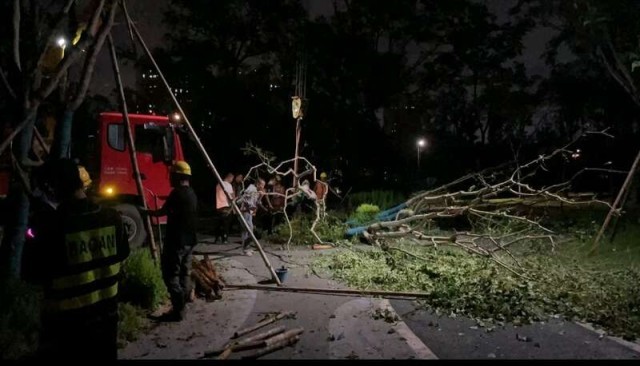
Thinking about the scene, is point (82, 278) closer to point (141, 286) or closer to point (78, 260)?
point (78, 260)

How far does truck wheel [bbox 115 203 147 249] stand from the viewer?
32.4ft

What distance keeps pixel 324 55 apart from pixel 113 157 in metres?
13.2

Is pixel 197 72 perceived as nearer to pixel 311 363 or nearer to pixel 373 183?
pixel 373 183

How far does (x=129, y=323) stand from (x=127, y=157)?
520cm

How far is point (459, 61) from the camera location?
78.4ft

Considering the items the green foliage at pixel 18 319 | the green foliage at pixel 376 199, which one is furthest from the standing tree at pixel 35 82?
the green foliage at pixel 376 199

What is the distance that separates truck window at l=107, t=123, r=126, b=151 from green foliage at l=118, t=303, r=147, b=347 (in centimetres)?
486

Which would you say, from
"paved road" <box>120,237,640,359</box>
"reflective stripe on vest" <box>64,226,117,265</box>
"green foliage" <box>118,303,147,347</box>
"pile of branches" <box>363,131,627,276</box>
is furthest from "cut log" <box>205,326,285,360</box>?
"pile of branches" <box>363,131,627,276</box>

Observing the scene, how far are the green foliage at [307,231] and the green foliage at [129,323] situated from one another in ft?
21.0

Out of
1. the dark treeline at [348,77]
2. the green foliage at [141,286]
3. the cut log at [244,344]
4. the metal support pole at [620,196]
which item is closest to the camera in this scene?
the cut log at [244,344]

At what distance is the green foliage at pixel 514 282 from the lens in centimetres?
607

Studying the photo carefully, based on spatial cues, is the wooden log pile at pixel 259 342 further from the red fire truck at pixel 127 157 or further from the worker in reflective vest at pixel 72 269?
the red fire truck at pixel 127 157

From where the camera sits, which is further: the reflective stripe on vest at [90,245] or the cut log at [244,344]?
the cut log at [244,344]

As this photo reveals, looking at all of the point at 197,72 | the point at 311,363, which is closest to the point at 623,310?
the point at 311,363
